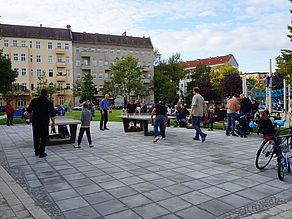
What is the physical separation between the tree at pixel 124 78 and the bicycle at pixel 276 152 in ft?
173

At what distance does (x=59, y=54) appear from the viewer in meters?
62.9

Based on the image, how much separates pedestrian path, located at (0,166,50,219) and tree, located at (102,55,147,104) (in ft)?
175

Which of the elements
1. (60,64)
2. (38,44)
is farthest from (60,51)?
(38,44)

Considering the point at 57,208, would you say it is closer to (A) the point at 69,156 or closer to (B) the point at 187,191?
(B) the point at 187,191

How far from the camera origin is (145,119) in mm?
11633

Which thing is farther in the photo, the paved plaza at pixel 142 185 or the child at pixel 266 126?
the child at pixel 266 126

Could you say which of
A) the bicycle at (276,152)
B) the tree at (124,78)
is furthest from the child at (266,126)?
the tree at (124,78)

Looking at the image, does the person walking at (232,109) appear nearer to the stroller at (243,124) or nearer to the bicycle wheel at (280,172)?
the stroller at (243,124)

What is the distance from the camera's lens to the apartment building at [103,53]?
66.3 meters

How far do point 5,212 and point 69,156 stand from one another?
4.01 metres

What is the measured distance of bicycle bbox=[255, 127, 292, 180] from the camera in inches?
221

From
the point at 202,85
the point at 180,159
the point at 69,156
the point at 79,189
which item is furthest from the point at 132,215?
the point at 202,85

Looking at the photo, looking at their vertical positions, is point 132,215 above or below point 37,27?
below

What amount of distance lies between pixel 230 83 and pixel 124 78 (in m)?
22.5
